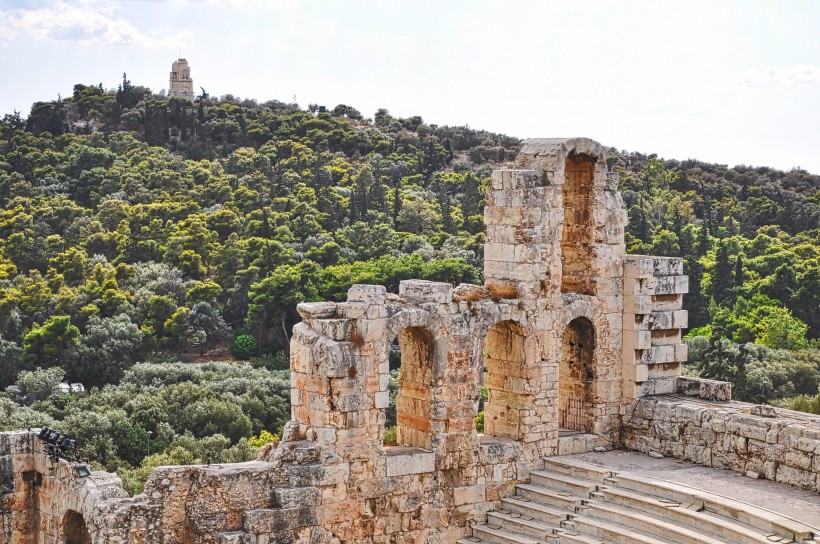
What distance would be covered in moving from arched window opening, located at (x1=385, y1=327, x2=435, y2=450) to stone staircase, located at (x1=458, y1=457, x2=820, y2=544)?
1704 millimetres

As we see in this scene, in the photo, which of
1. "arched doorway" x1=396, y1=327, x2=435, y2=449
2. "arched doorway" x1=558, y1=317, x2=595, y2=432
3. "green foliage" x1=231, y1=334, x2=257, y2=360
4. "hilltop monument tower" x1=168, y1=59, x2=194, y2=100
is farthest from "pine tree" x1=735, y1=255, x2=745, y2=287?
"hilltop monument tower" x1=168, y1=59, x2=194, y2=100

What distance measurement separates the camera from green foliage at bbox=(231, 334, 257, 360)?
4806cm

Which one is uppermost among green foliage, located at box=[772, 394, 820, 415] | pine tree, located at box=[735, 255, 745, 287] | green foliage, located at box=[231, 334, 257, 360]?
pine tree, located at box=[735, 255, 745, 287]

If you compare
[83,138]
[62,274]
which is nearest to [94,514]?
[62,274]

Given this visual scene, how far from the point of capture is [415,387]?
65.2ft

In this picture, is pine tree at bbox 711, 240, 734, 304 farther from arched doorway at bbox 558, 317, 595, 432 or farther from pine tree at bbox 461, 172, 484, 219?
arched doorway at bbox 558, 317, 595, 432

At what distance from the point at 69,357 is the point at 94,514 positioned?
28.3 metres

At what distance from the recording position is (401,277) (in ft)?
155

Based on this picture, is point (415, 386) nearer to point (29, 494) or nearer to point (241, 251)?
point (29, 494)

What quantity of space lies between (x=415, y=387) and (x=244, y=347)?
28.9 m

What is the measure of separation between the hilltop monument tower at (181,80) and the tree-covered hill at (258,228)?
20.3ft

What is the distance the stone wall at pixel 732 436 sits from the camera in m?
18.6

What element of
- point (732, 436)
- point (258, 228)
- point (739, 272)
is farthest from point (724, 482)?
point (258, 228)

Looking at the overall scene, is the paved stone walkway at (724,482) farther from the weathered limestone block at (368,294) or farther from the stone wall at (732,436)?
the weathered limestone block at (368,294)
